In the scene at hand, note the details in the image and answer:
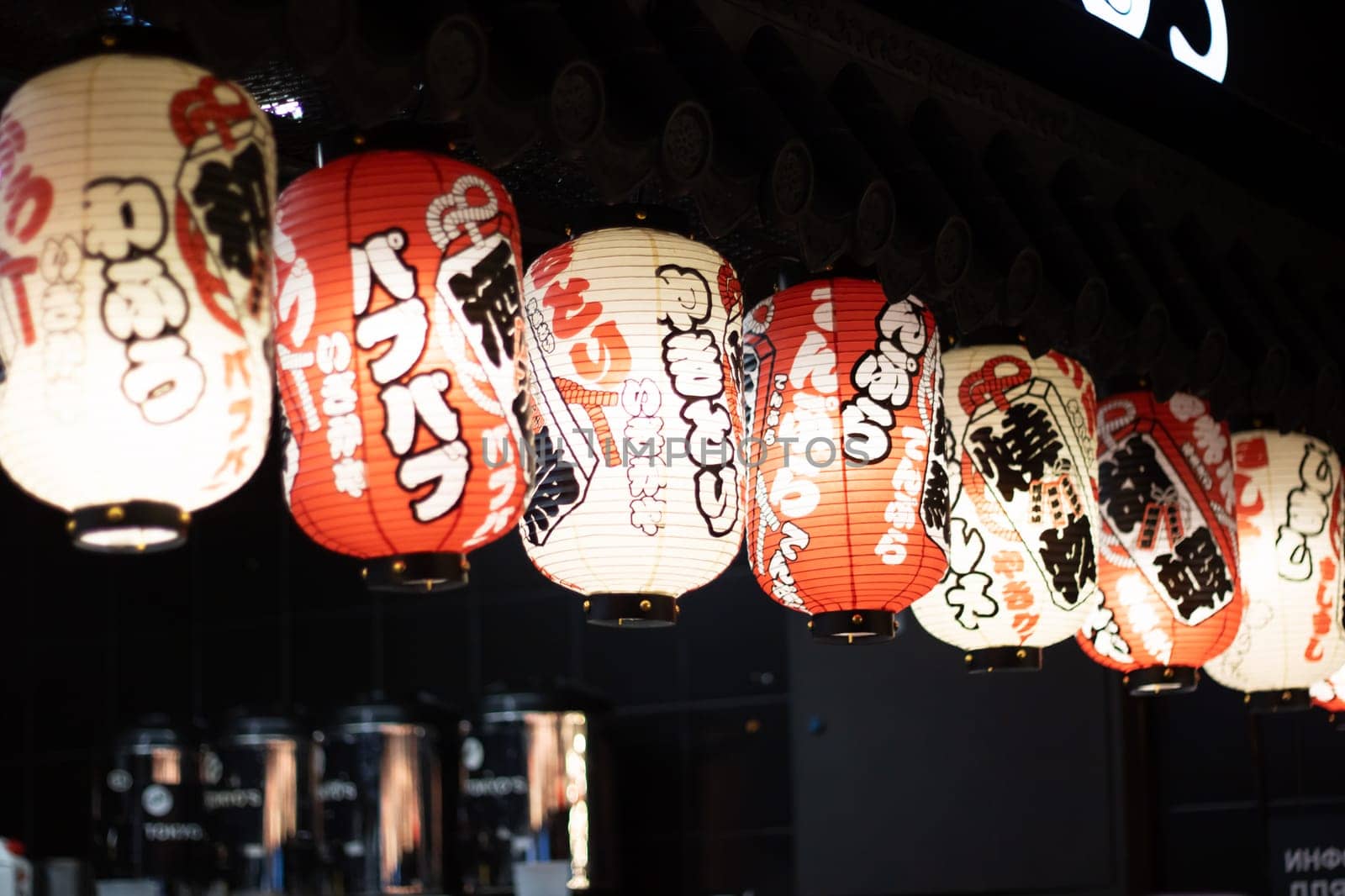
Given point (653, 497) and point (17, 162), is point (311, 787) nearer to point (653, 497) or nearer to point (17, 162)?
point (653, 497)

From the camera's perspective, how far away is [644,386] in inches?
116

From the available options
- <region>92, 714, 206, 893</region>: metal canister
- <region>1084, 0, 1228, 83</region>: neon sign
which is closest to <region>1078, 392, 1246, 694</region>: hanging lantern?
<region>1084, 0, 1228, 83</region>: neon sign

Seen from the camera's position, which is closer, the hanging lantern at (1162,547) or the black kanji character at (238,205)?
the black kanji character at (238,205)

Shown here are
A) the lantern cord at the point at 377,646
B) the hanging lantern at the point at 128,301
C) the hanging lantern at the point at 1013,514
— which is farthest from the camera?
the lantern cord at the point at 377,646

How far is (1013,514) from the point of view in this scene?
3703 millimetres

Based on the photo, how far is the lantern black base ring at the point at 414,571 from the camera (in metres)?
2.46

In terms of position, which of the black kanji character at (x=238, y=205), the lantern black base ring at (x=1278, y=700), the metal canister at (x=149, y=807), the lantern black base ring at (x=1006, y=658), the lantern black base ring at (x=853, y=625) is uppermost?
the black kanji character at (x=238, y=205)

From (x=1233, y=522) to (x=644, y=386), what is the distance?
2.01 meters

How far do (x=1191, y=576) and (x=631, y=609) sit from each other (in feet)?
5.87

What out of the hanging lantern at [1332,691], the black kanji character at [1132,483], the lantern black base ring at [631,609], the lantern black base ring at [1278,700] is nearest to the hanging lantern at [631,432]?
the lantern black base ring at [631,609]

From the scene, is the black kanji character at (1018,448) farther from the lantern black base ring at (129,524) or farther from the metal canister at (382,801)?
the metal canister at (382,801)

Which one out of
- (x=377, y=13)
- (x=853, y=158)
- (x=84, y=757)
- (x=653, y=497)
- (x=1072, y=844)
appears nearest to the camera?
(x=377, y=13)

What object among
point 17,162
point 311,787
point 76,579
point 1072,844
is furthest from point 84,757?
point 17,162

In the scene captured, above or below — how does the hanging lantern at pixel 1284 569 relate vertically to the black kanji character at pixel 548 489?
below
